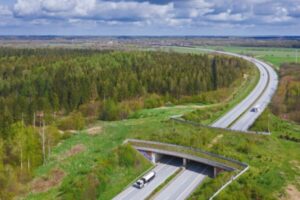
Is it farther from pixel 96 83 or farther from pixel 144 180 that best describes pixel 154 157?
pixel 96 83

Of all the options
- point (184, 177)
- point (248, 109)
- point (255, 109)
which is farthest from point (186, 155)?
point (248, 109)

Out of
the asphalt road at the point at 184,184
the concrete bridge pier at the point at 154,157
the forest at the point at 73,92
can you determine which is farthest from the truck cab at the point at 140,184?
the forest at the point at 73,92

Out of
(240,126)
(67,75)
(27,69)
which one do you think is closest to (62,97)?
(67,75)

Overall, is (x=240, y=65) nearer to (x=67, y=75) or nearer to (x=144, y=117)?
(x=67, y=75)

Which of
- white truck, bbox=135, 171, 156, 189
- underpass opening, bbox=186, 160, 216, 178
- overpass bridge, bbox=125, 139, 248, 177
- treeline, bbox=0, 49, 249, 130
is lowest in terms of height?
underpass opening, bbox=186, 160, 216, 178

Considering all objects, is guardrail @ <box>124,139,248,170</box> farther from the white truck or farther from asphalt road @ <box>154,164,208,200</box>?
the white truck

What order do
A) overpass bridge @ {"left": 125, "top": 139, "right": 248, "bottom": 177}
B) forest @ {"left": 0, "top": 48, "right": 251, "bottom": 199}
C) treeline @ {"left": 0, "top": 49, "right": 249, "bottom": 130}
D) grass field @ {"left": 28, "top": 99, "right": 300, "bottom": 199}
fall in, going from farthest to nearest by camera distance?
treeline @ {"left": 0, "top": 49, "right": 249, "bottom": 130} < forest @ {"left": 0, "top": 48, "right": 251, "bottom": 199} < overpass bridge @ {"left": 125, "top": 139, "right": 248, "bottom": 177} < grass field @ {"left": 28, "top": 99, "right": 300, "bottom": 199}

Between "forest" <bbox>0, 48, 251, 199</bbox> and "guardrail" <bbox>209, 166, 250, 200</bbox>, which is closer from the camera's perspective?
"guardrail" <bbox>209, 166, 250, 200</bbox>

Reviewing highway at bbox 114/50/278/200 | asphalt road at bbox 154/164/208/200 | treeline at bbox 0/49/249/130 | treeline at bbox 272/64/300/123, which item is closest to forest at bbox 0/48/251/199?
treeline at bbox 0/49/249/130
